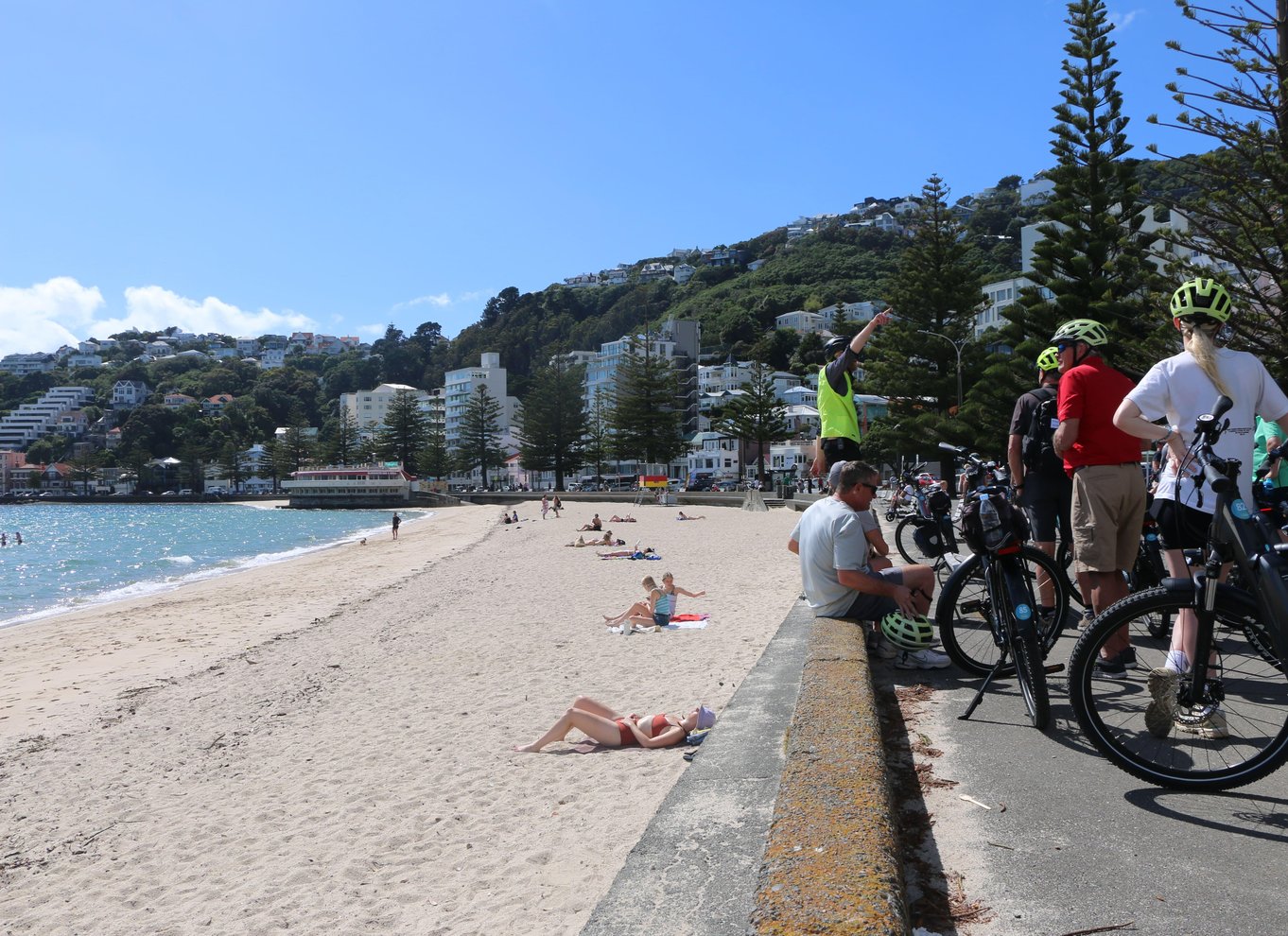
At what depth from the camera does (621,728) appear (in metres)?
4.57

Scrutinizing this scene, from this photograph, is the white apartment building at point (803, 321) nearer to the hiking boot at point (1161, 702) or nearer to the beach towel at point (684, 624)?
the beach towel at point (684, 624)

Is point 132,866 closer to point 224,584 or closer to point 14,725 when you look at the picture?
point 14,725

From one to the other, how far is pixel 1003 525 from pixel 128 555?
3456 cm

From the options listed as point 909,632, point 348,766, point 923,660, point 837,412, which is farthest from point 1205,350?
point 348,766

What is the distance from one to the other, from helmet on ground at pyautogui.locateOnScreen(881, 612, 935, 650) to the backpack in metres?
1.01

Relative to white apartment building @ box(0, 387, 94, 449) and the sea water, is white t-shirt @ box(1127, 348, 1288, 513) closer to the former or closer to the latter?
the sea water

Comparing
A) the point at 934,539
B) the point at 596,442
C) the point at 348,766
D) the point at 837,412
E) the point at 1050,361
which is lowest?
the point at 348,766

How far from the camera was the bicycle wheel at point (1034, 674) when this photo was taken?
3377 millimetres

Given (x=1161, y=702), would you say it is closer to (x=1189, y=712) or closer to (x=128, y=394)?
(x=1189, y=712)

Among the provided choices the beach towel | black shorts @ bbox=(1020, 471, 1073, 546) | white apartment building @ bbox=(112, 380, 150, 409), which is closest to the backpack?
black shorts @ bbox=(1020, 471, 1073, 546)

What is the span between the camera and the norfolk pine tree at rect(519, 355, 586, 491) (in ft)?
227

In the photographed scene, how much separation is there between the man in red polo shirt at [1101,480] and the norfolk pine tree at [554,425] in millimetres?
65713

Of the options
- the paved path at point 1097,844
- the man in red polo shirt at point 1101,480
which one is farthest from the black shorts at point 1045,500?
the paved path at point 1097,844

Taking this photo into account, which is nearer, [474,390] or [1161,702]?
[1161,702]
